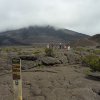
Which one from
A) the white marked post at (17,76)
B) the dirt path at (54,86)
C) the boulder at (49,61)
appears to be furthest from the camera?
the boulder at (49,61)

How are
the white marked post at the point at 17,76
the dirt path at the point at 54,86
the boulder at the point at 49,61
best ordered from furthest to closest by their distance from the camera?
the boulder at the point at 49,61 < the dirt path at the point at 54,86 < the white marked post at the point at 17,76

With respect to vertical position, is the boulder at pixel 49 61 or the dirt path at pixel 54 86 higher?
the boulder at pixel 49 61

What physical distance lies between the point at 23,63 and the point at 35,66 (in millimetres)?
1053

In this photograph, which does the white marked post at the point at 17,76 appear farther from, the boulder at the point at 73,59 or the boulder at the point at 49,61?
the boulder at the point at 73,59

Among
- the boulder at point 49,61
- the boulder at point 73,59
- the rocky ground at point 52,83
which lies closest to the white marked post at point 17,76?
the rocky ground at point 52,83

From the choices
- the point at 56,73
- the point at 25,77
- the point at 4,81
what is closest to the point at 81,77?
the point at 56,73

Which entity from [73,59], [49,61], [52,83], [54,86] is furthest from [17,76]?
[73,59]

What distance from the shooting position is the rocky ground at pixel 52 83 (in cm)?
1728

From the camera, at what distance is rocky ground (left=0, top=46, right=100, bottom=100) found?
17.3 m

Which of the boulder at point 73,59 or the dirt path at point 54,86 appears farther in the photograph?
the boulder at point 73,59

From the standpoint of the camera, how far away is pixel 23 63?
25172 millimetres

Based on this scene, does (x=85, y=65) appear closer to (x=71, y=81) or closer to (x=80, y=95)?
(x=71, y=81)

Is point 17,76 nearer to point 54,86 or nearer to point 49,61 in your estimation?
Answer: point 54,86

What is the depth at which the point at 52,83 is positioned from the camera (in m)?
19.5
